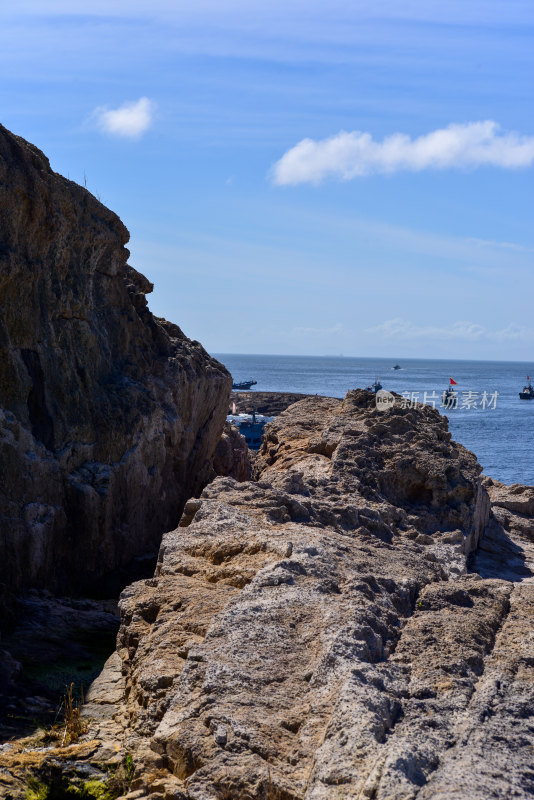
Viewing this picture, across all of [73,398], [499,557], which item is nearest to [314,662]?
[73,398]

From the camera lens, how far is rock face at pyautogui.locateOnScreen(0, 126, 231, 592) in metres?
12.7

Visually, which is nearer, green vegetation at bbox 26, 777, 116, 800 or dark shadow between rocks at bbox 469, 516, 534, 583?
green vegetation at bbox 26, 777, 116, 800

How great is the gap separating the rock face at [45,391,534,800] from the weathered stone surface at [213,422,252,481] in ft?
32.2

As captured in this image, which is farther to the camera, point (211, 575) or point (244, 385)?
point (244, 385)

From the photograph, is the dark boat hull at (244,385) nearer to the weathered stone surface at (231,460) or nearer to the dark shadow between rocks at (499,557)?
the weathered stone surface at (231,460)

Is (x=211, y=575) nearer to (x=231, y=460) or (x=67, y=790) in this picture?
(x=67, y=790)

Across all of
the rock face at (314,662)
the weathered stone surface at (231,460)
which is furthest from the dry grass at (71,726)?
the weathered stone surface at (231,460)

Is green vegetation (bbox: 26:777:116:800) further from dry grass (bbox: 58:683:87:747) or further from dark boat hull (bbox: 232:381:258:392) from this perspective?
dark boat hull (bbox: 232:381:258:392)

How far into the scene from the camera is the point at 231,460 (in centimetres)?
2242

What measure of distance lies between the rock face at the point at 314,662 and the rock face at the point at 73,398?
2.96 meters

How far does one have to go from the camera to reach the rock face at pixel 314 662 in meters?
5.29

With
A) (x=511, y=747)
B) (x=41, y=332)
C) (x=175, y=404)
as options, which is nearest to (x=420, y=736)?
(x=511, y=747)

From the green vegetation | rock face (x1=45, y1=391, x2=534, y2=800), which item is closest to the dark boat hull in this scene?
rock face (x1=45, y1=391, x2=534, y2=800)

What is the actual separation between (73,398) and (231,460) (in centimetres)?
862
